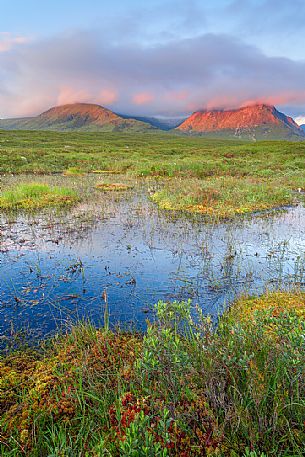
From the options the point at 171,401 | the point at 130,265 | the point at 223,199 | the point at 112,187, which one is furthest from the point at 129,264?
the point at 112,187

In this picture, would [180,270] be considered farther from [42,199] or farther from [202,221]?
[42,199]

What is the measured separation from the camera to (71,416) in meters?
4.11

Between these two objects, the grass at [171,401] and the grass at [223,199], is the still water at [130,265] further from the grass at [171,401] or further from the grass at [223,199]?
the grass at [171,401]

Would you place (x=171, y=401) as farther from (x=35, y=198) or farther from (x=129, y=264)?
(x=35, y=198)

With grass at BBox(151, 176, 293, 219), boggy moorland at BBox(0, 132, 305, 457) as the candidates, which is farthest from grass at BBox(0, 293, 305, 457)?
grass at BBox(151, 176, 293, 219)

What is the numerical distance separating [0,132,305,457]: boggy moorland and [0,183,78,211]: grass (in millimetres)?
160

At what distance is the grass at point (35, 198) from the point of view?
18.3 m

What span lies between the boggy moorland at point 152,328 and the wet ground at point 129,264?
0.05m

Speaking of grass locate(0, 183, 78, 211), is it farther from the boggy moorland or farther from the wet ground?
the wet ground

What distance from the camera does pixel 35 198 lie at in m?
19.5

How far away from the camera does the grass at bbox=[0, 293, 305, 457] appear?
3195 mm

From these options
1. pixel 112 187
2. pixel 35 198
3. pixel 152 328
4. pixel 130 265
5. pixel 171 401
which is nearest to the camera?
pixel 171 401

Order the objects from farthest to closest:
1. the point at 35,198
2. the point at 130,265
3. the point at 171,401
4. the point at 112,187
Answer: the point at 112,187 < the point at 35,198 < the point at 130,265 < the point at 171,401

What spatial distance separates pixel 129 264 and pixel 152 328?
4178 mm
